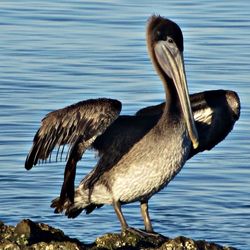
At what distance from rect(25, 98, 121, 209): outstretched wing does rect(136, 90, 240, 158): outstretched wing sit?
812 mm

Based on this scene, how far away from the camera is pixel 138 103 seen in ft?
45.2

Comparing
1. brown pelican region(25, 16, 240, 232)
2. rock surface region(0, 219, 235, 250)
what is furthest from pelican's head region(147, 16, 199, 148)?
rock surface region(0, 219, 235, 250)

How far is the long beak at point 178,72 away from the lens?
374 inches

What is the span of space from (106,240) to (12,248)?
0.70 metres

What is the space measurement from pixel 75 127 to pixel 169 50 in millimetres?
1026

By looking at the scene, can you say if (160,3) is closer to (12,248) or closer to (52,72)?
(52,72)

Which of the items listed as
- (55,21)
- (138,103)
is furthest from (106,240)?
(55,21)

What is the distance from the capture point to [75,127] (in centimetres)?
934

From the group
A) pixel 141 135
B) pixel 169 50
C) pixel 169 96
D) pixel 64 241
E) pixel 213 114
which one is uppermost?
pixel 169 50

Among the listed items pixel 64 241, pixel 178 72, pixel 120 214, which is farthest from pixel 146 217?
pixel 64 241

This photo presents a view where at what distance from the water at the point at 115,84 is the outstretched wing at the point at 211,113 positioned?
0.80 m

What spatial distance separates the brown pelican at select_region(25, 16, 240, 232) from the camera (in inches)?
368

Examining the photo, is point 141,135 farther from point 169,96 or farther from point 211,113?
point 211,113

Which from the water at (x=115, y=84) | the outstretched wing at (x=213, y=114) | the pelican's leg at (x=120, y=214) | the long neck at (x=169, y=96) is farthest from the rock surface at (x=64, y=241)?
the outstretched wing at (x=213, y=114)
